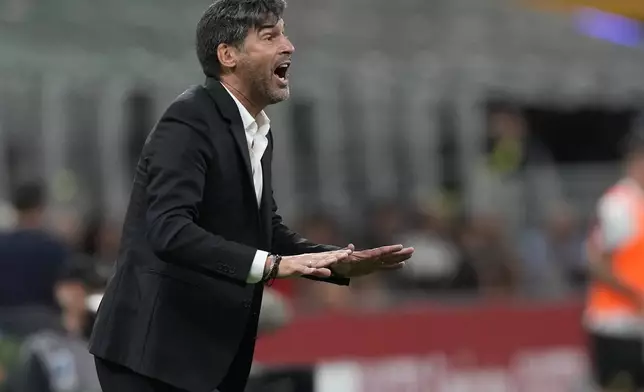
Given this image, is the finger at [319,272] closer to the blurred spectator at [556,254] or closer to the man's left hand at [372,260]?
the man's left hand at [372,260]

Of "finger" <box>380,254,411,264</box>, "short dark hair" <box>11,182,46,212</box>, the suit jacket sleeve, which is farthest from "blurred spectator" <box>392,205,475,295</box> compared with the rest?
the suit jacket sleeve

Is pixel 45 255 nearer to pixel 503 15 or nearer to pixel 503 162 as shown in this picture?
pixel 503 162

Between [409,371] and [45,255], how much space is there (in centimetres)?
286

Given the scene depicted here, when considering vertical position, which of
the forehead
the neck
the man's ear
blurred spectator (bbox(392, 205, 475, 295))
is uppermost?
the forehead

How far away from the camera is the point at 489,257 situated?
1251 centimetres

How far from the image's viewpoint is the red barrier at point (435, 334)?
10562 mm

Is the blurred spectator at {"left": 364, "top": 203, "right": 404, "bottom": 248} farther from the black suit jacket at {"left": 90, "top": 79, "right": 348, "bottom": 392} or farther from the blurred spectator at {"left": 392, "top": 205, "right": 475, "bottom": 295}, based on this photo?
the black suit jacket at {"left": 90, "top": 79, "right": 348, "bottom": 392}

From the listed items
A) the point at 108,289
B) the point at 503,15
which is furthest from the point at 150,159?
the point at 503,15

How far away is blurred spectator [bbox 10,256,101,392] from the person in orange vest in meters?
2.95

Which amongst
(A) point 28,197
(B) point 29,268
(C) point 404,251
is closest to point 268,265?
(C) point 404,251

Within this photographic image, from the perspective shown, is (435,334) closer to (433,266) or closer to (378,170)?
(433,266)

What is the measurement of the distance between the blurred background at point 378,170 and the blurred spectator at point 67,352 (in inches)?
0.7

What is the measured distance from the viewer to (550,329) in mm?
11484

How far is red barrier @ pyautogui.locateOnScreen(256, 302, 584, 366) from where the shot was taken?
1056 centimetres
